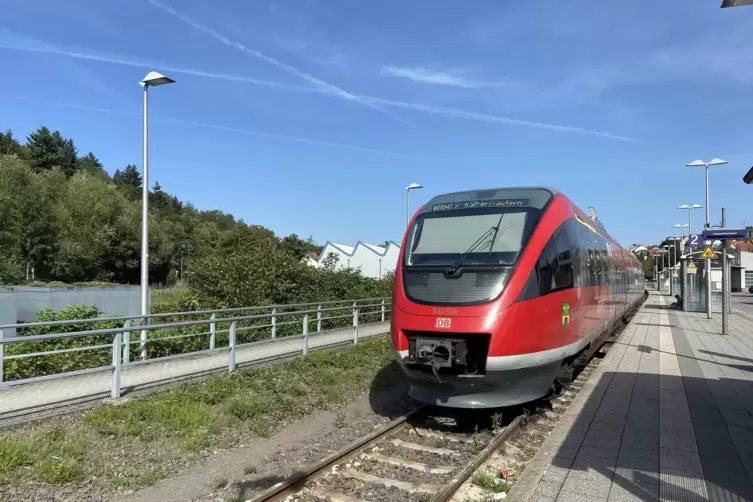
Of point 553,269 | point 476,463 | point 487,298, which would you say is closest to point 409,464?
point 476,463

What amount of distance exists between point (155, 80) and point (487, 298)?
9743 millimetres

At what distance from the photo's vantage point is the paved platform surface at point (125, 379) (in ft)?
21.9

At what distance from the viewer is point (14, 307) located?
1434 centimetres

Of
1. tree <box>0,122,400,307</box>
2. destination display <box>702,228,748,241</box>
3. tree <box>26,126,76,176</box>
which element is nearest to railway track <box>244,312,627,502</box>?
destination display <box>702,228,748,241</box>

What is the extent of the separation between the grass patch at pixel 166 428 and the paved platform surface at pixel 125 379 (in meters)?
0.61

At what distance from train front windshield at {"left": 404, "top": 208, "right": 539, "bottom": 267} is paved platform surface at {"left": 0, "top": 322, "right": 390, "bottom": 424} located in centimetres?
429

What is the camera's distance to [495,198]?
7812mm

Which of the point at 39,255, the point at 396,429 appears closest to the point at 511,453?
the point at 396,429

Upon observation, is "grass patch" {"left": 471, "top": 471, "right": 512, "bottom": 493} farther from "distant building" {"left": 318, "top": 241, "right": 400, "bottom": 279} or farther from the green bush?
"distant building" {"left": 318, "top": 241, "right": 400, "bottom": 279}

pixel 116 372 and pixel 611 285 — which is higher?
pixel 611 285

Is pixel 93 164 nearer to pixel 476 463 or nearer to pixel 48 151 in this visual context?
pixel 48 151

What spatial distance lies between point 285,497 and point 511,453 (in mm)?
2650

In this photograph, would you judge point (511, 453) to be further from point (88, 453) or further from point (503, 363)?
point (88, 453)

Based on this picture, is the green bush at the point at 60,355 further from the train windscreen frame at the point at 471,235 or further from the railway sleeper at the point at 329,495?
the railway sleeper at the point at 329,495
